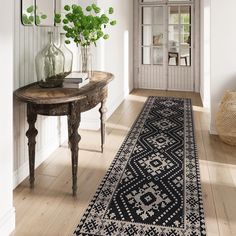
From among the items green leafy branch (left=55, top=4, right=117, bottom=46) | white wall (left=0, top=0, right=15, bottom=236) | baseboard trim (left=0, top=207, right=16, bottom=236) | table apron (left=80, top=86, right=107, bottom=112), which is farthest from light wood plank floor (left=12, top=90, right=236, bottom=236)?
green leafy branch (left=55, top=4, right=117, bottom=46)

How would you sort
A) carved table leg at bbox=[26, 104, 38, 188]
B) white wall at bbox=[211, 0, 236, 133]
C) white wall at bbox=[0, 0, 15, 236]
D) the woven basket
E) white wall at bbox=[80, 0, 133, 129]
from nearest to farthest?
1. white wall at bbox=[0, 0, 15, 236]
2. carved table leg at bbox=[26, 104, 38, 188]
3. the woven basket
4. white wall at bbox=[211, 0, 236, 133]
5. white wall at bbox=[80, 0, 133, 129]

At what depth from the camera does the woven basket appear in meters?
3.77

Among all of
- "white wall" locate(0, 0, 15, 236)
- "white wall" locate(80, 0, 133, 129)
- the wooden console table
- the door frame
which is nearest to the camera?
"white wall" locate(0, 0, 15, 236)

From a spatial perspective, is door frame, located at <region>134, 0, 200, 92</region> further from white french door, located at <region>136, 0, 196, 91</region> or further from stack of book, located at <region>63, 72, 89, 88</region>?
stack of book, located at <region>63, 72, 89, 88</region>

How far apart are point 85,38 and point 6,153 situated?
1.62 m

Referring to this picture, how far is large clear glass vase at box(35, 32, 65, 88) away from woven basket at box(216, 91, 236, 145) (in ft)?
6.19

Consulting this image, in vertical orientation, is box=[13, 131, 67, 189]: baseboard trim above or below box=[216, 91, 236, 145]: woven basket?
below

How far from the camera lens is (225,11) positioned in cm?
407

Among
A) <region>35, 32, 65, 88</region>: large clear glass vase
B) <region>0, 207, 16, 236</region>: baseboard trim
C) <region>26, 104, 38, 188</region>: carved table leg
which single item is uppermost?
<region>35, 32, 65, 88</region>: large clear glass vase

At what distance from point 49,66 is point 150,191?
1.36 meters

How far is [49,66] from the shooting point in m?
2.97

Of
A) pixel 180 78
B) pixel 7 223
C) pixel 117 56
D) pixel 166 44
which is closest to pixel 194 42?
pixel 166 44

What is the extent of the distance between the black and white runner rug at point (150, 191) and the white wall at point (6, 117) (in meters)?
0.46

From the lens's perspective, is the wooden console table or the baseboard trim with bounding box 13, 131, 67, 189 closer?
the wooden console table
